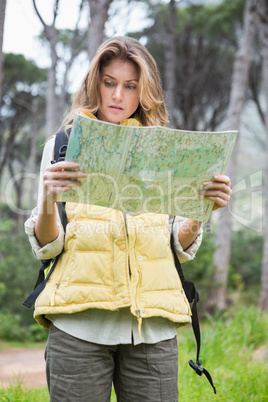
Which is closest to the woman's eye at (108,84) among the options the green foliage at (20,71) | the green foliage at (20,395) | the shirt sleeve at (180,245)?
the shirt sleeve at (180,245)

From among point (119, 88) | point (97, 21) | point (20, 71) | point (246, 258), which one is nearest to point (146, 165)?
point (119, 88)

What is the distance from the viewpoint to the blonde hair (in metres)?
1.59

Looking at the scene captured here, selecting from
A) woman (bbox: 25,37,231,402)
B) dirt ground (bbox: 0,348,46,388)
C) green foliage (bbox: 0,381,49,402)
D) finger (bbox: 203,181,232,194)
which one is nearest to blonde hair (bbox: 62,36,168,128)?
woman (bbox: 25,37,231,402)

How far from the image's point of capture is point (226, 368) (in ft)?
11.4

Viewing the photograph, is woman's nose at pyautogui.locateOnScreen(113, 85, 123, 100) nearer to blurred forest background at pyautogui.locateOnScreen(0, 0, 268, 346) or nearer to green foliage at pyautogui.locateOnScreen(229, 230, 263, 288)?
blurred forest background at pyautogui.locateOnScreen(0, 0, 268, 346)

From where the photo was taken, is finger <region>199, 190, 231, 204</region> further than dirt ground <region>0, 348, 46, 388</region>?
No

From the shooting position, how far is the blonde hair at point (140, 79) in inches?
62.6

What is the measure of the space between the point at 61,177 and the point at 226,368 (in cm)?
271

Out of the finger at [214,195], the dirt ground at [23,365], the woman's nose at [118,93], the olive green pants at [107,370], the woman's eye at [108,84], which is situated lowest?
the dirt ground at [23,365]

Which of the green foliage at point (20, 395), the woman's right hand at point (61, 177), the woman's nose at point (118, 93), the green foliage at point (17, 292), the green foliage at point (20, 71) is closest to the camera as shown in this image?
the woman's right hand at point (61, 177)

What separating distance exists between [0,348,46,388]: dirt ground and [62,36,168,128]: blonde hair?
8.45 ft

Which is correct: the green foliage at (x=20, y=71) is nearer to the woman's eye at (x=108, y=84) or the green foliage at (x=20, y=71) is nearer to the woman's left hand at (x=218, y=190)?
the woman's eye at (x=108, y=84)

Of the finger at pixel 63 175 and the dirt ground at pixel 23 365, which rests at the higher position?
the finger at pixel 63 175

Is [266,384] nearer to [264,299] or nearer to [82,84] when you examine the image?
[82,84]
